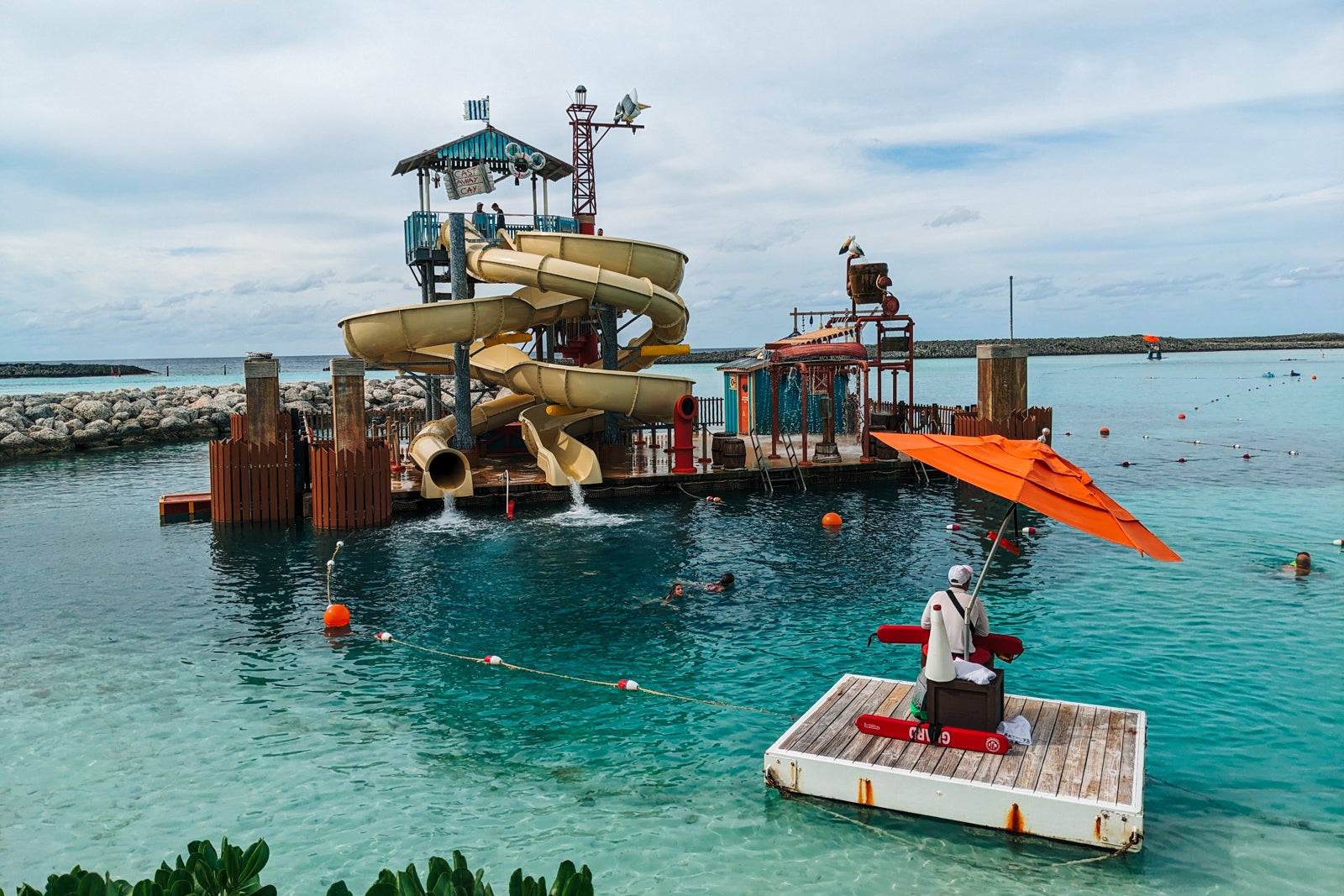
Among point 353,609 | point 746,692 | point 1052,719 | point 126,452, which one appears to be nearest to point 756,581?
point 746,692

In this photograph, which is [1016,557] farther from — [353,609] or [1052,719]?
[353,609]

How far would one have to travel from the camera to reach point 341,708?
39.1 feet

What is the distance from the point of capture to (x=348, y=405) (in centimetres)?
2319

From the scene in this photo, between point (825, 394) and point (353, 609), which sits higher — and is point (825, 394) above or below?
above

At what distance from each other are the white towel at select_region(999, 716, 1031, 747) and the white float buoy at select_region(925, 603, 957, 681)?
0.76 m

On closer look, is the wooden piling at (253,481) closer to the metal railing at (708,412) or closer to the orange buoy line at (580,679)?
the orange buoy line at (580,679)

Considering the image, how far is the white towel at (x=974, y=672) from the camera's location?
340 inches

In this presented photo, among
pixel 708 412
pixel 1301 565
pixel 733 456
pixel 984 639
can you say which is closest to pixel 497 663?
pixel 984 639

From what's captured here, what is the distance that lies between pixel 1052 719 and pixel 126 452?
46026 millimetres

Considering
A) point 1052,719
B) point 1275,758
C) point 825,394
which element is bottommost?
point 1275,758

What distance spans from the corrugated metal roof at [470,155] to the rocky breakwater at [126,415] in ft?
45.2

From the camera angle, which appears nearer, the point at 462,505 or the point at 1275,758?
the point at 1275,758

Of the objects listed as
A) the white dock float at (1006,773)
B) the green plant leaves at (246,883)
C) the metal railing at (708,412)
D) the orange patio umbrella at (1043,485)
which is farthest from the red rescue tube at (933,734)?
the metal railing at (708,412)

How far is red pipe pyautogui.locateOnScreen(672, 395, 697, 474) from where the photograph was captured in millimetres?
27219
